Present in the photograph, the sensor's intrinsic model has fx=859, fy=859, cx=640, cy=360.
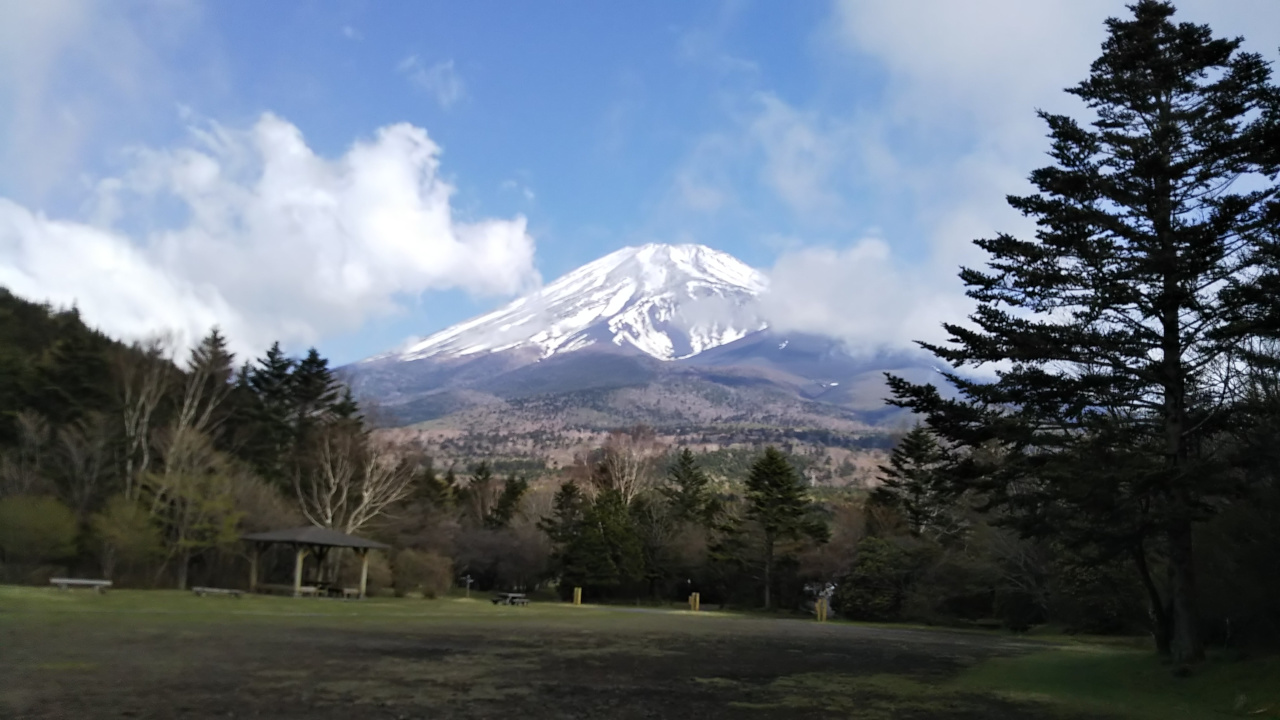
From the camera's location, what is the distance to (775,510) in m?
47.1

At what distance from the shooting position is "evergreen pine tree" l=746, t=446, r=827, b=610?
47.1 m

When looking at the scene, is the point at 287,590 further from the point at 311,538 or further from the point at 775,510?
the point at 775,510

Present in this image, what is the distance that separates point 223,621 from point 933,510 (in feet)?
123

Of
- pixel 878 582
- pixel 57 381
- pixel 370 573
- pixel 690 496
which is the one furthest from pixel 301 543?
pixel 690 496

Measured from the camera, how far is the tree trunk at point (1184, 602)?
13766mm

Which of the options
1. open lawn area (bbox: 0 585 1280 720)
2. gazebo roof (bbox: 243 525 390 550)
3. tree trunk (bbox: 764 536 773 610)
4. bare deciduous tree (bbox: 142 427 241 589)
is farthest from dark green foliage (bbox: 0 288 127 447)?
tree trunk (bbox: 764 536 773 610)

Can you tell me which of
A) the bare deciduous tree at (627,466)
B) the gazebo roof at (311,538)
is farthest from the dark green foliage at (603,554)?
the gazebo roof at (311,538)

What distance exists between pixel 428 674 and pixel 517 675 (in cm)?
123

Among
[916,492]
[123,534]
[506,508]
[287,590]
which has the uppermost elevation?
[916,492]

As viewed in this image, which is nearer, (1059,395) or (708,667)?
(708,667)

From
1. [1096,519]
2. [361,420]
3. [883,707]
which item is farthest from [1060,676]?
[361,420]

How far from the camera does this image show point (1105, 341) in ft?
49.4

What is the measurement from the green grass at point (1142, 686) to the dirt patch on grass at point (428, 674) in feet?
3.26

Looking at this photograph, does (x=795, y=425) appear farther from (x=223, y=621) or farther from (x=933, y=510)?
(x=223, y=621)
